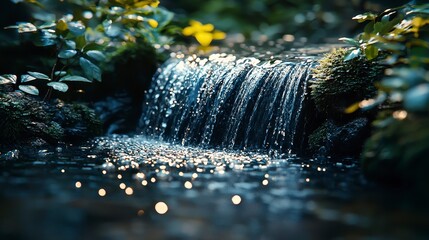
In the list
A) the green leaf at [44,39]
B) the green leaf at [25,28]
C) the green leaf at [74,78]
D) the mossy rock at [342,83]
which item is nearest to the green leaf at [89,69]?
the green leaf at [74,78]

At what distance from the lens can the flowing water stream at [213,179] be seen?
3299 millimetres

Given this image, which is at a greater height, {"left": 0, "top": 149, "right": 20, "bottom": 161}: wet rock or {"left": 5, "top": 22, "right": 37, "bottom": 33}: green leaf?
{"left": 5, "top": 22, "right": 37, "bottom": 33}: green leaf

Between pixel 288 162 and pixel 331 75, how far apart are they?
1.38m

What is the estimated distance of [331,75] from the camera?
6402 millimetres

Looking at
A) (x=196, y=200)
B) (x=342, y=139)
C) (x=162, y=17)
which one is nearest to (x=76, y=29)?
(x=162, y=17)

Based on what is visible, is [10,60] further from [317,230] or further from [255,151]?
[317,230]

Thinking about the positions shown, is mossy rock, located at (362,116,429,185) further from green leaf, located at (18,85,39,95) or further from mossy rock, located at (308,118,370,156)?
green leaf, located at (18,85,39,95)

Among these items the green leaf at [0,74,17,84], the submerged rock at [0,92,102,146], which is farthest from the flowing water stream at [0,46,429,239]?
the green leaf at [0,74,17,84]

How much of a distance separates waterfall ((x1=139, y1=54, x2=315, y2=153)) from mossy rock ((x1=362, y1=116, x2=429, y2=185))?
2.09 metres

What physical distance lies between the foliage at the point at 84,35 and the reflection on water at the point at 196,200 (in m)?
2.05

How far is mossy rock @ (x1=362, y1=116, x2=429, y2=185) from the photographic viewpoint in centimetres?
389

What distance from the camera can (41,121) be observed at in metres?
6.94

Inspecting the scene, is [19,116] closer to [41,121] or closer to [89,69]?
[41,121]

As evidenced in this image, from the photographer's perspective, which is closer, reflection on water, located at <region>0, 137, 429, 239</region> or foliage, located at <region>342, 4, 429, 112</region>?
reflection on water, located at <region>0, 137, 429, 239</region>
